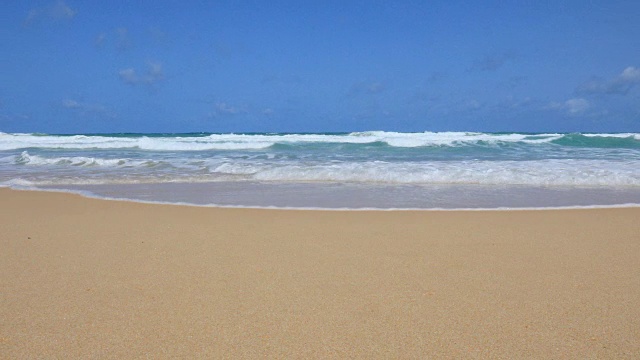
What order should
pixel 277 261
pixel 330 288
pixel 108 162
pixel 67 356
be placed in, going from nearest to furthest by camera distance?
pixel 67 356
pixel 330 288
pixel 277 261
pixel 108 162

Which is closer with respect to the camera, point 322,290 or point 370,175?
point 322,290

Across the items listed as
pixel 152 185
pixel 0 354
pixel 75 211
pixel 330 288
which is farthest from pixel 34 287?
pixel 152 185

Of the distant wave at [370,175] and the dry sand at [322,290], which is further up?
the distant wave at [370,175]

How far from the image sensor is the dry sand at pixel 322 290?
208 cm

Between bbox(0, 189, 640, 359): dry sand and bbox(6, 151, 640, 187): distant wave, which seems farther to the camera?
bbox(6, 151, 640, 187): distant wave

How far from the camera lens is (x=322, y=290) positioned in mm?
2756

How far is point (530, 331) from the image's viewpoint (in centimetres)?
218

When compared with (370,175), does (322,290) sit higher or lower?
lower

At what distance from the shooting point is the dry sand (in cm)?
208

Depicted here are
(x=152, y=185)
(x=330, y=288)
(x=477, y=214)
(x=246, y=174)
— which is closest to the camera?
(x=330, y=288)

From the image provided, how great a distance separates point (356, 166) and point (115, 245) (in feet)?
22.9

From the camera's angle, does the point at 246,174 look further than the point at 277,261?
Yes

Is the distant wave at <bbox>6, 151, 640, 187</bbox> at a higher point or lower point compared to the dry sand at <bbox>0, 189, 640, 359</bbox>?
higher

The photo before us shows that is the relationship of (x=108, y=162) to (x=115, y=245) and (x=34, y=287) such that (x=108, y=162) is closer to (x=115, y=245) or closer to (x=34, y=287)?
(x=115, y=245)
